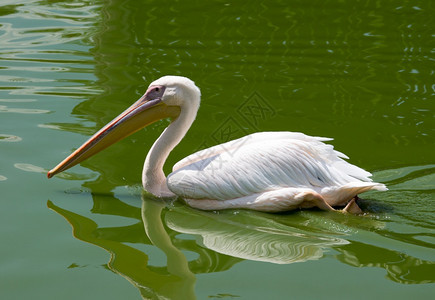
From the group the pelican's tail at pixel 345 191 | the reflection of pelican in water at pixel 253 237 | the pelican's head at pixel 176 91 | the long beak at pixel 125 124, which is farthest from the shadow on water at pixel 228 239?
the pelican's head at pixel 176 91

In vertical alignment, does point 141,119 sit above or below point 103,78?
above

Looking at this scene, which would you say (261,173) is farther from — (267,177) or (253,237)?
(253,237)

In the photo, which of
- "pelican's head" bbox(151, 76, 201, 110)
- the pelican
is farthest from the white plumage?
"pelican's head" bbox(151, 76, 201, 110)

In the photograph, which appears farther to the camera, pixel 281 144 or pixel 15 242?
pixel 281 144

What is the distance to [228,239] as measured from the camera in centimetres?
419

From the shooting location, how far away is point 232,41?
8711mm

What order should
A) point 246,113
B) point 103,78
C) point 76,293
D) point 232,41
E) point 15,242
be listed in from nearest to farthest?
point 76,293 → point 15,242 → point 246,113 → point 103,78 → point 232,41

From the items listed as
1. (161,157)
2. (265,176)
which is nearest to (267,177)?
(265,176)

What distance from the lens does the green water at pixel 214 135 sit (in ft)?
12.3

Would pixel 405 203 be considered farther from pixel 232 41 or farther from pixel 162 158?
pixel 232 41

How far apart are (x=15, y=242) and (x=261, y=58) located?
4555 mm

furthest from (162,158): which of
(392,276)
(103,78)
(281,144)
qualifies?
(103,78)

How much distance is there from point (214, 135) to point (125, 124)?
1.23m

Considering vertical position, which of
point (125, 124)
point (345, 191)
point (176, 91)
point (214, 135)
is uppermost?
point (176, 91)
